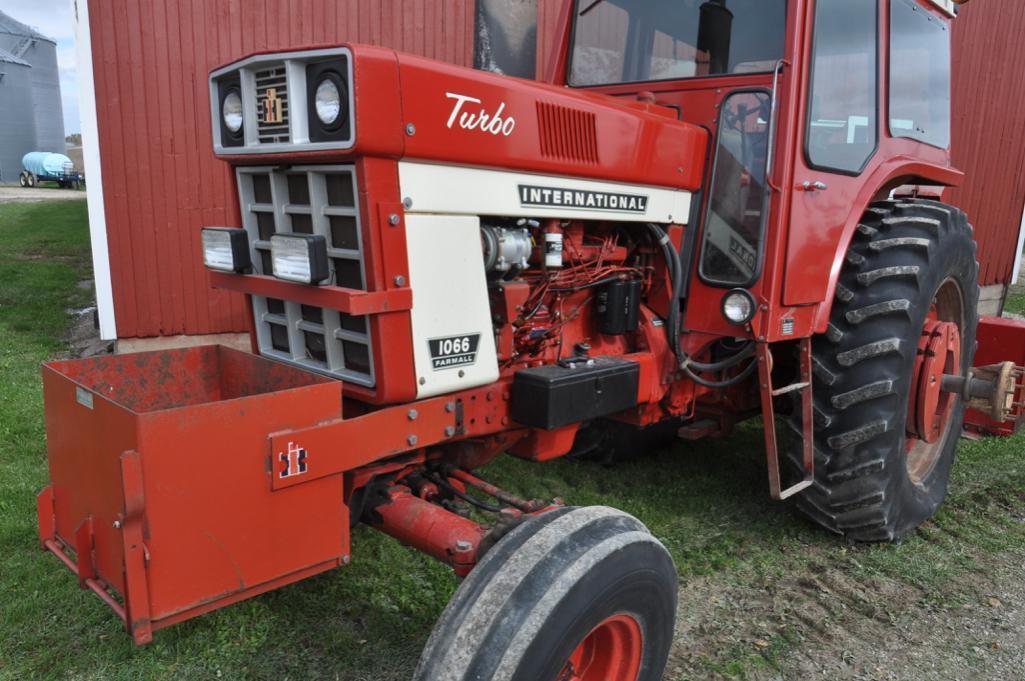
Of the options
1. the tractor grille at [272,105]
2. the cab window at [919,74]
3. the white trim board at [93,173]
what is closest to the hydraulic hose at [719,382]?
the cab window at [919,74]

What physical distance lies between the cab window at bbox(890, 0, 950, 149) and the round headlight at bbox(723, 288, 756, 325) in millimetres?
1203

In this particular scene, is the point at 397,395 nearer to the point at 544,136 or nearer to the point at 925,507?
the point at 544,136

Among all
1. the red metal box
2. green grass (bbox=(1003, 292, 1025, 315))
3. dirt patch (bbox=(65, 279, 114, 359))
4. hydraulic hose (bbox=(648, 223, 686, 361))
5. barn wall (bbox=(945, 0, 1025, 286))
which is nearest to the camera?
the red metal box

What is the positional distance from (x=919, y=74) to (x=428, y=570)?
325cm

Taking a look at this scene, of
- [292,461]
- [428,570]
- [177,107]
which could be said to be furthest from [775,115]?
[177,107]

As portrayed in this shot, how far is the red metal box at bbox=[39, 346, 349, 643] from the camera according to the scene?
189cm

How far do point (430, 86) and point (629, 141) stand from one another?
905 mm

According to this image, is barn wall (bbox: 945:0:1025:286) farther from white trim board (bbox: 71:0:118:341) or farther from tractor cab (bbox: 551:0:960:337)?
white trim board (bbox: 71:0:118:341)

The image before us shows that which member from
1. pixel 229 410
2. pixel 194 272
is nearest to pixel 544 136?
pixel 229 410

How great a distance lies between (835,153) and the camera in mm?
Answer: 3260

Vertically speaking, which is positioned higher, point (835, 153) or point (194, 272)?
point (835, 153)

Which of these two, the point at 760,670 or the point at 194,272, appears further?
the point at 194,272

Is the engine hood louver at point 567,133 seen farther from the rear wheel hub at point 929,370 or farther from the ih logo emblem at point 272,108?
the rear wheel hub at point 929,370

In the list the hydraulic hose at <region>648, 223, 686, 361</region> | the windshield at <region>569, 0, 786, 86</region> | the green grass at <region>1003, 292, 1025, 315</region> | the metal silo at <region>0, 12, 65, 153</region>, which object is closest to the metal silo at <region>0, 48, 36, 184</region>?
the metal silo at <region>0, 12, 65, 153</region>
